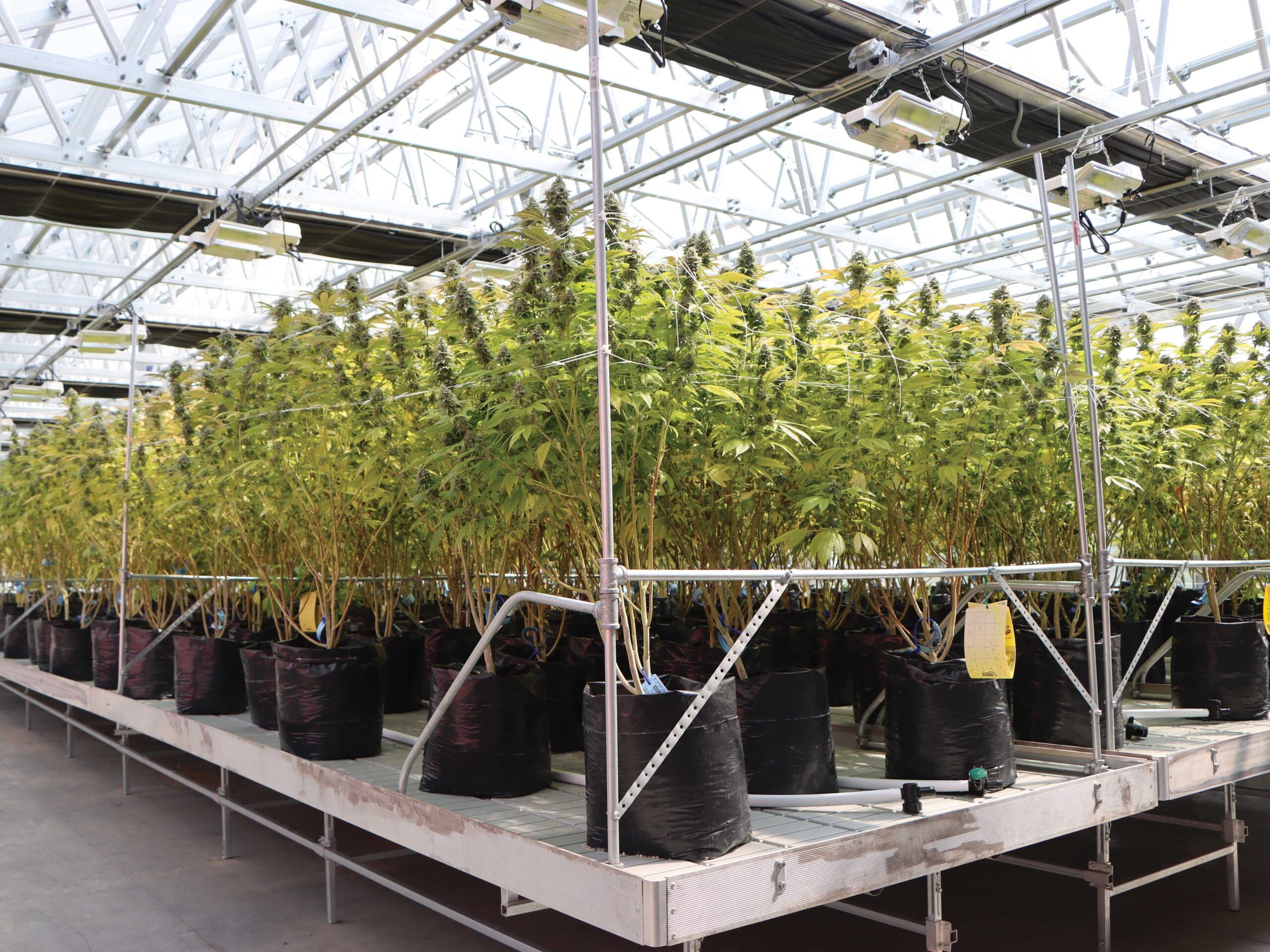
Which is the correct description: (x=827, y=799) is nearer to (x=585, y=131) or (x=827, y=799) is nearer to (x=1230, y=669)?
(x=1230, y=669)

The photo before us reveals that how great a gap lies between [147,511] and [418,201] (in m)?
3.72

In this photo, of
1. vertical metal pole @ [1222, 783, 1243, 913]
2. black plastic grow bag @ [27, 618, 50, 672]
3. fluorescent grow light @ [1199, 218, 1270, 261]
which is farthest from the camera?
black plastic grow bag @ [27, 618, 50, 672]

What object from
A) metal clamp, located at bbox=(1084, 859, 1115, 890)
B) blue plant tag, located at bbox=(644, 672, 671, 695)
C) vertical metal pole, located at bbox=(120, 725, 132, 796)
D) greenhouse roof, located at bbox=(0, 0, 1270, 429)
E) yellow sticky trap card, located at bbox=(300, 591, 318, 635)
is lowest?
vertical metal pole, located at bbox=(120, 725, 132, 796)

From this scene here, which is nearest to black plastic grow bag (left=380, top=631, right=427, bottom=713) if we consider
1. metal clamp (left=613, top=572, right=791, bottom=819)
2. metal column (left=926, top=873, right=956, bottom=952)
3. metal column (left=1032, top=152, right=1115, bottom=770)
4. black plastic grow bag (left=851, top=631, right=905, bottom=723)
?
black plastic grow bag (left=851, top=631, right=905, bottom=723)

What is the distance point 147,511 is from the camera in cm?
560

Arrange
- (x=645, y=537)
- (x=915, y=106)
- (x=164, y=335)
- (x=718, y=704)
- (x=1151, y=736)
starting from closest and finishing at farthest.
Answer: (x=718, y=704)
(x=645, y=537)
(x=1151, y=736)
(x=915, y=106)
(x=164, y=335)

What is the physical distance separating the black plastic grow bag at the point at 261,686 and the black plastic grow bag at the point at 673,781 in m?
2.17

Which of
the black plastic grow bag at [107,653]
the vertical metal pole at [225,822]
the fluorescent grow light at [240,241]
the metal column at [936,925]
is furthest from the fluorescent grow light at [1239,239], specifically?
the black plastic grow bag at [107,653]

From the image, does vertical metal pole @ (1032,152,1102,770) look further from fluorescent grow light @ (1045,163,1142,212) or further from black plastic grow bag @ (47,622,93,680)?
black plastic grow bag @ (47,622,93,680)

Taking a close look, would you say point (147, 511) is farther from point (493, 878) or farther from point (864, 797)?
point (864, 797)

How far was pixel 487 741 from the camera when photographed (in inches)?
118

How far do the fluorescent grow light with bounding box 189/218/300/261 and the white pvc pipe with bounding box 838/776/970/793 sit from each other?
437 centimetres

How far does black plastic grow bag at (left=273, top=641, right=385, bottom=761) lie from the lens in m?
3.55

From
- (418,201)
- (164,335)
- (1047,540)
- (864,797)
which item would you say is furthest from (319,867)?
(164,335)
